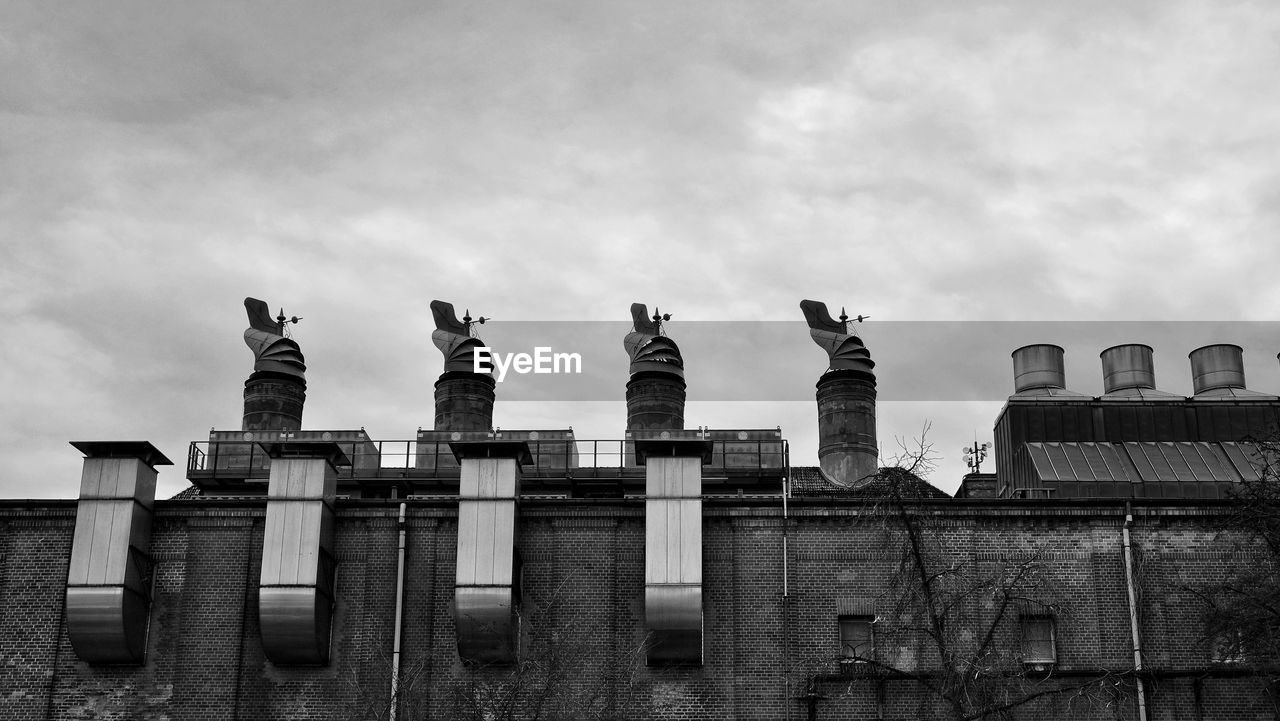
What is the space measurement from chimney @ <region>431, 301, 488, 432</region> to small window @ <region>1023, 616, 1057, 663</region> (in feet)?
54.3

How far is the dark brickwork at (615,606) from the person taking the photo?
2412 cm

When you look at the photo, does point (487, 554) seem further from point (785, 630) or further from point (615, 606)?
point (785, 630)

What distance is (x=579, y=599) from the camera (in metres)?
24.9

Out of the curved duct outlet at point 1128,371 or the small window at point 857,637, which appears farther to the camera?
the curved duct outlet at point 1128,371

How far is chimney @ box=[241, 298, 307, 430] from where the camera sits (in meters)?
36.6

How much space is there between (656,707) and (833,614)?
3.66 metres

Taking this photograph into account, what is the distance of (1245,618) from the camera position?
22.4 meters

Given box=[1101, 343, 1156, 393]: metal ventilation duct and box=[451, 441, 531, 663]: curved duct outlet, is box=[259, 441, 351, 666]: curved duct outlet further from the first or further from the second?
box=[1101, 343, 1156, 393]: metal ventilation duct

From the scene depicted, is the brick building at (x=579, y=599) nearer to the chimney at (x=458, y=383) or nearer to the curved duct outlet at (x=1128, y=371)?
the curved duct outlet at (x=1128, y=371)

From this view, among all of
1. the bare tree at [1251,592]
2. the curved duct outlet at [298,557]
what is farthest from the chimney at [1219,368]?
the curved duct outlet at [298,557]

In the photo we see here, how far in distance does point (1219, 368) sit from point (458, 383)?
1940 centimetres

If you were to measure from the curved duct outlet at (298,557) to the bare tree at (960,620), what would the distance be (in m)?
9.03

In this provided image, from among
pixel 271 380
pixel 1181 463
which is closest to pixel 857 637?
pixel 1181 463

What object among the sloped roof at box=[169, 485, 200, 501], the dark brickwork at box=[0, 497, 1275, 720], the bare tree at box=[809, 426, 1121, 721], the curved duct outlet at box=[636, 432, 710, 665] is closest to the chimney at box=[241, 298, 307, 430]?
the sloped roof at box=[169, 485, 200, 501]
